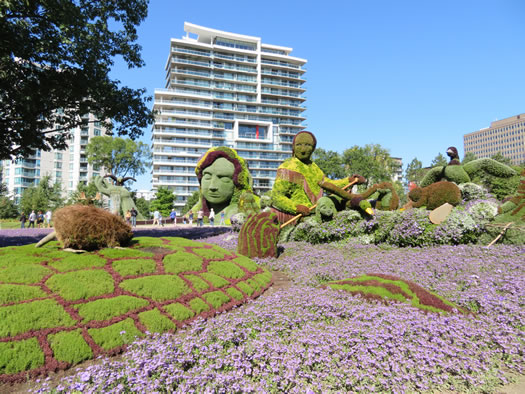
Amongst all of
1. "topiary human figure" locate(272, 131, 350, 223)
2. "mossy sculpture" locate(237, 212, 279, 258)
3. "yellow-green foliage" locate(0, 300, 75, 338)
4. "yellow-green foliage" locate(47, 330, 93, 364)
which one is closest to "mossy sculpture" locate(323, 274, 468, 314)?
"mossy sculpture" locate(237, 212, 279, 258)

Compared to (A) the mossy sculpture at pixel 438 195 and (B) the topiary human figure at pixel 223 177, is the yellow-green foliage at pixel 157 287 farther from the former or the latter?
(B) the topiary human figure at pixel 223 177

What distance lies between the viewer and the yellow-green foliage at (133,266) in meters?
4.14

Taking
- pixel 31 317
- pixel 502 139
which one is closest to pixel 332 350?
pixel 31 317

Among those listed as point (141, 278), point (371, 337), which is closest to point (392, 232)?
point (371, 337)

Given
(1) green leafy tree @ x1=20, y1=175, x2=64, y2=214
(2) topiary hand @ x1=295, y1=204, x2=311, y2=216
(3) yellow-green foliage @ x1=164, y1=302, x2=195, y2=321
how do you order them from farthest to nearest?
(1) green leafy tree @ x1=20, y1=175, x2=64, y2=214 → (2) topiary hand @ x1=295, y1=204, x2=311, y2=216 → (3) yellow-green foliage @ x1=164, y1=302, x2=195, y2=321

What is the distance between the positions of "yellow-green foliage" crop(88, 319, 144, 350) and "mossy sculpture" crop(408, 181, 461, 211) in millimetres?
9057

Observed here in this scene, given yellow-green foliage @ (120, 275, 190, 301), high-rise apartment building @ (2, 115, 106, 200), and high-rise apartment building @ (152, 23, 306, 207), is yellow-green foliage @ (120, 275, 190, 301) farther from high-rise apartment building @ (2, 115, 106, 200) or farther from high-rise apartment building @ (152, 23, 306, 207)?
high-rise apartment building @ (2, 115, 106, 200)

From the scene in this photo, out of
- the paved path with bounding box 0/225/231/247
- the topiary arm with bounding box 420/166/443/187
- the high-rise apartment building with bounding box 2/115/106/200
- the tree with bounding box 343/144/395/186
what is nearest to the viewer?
the topiary arm with bounding box 420/166/443/187

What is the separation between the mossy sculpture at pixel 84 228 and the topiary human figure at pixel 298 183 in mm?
7062

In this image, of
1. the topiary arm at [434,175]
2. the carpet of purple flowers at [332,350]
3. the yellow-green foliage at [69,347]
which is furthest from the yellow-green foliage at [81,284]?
the topiary arm at [434,175]

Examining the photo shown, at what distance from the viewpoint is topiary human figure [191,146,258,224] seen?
829 inches

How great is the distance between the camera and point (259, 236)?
8.19 m

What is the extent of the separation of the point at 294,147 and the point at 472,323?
30.1 feet

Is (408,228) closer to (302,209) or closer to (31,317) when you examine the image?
(302,209)
